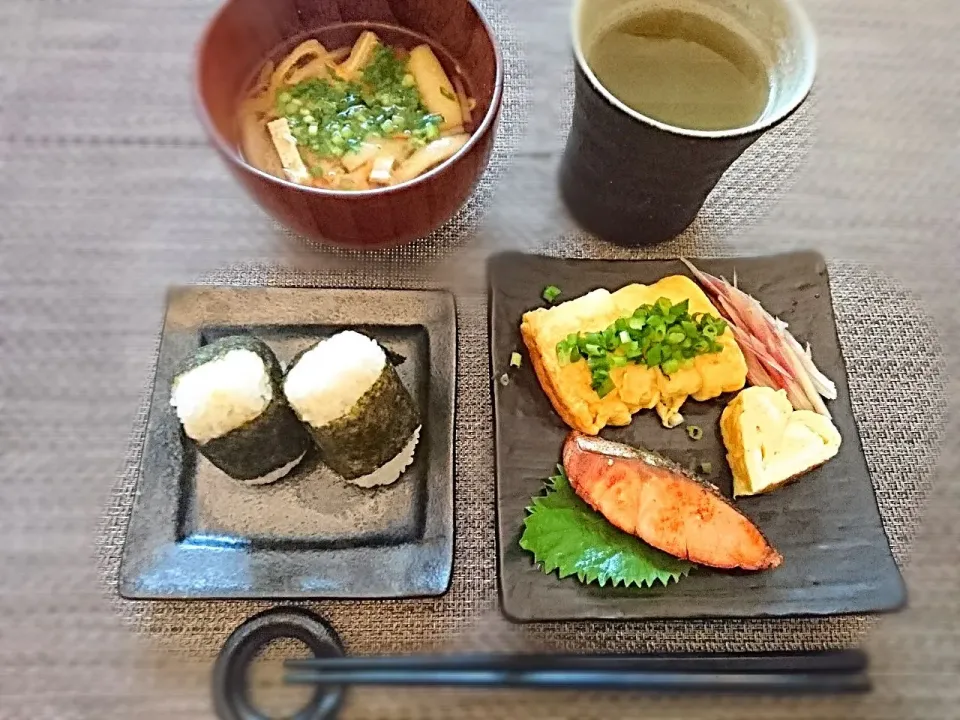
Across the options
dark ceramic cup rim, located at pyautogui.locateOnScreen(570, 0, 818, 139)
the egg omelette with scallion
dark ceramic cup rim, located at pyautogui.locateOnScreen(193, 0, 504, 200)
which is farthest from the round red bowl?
the egg omelette with scallion

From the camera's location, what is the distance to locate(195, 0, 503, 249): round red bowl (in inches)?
34.9

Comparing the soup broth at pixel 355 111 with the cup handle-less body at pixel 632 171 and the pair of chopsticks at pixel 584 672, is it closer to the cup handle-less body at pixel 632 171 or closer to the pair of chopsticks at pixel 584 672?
the cup handle-less body at pixel 632 171

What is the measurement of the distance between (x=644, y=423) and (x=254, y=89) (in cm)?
68

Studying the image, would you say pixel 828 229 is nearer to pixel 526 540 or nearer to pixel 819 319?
pixel 819 319

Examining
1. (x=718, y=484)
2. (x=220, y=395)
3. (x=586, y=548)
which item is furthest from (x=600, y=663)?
(x=220, y=395)

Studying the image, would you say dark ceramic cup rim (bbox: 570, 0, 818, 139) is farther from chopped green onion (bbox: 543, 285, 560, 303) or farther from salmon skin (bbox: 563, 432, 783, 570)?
salmon skin (bbox: 563, 432, 783, 570)

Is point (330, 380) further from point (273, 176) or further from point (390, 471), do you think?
point (273, 176)

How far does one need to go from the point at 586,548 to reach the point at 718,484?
0.20m

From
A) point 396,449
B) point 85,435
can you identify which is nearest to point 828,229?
point 396,449

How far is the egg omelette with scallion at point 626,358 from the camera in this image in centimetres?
95

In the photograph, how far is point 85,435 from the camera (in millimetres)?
954

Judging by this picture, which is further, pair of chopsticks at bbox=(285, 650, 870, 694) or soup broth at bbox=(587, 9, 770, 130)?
soup broth at bbox=(587, 9, 770, 130)

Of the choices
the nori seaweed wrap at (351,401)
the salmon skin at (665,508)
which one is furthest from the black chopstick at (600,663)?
the nori seaweed wrap at (351,401)

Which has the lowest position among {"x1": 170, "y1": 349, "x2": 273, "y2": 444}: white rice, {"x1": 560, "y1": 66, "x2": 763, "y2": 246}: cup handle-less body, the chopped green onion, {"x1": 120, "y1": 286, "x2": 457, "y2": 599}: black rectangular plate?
{"x1": 120, "y1": 286, "x2": 457, "y2": 599}: black rectangular plate
